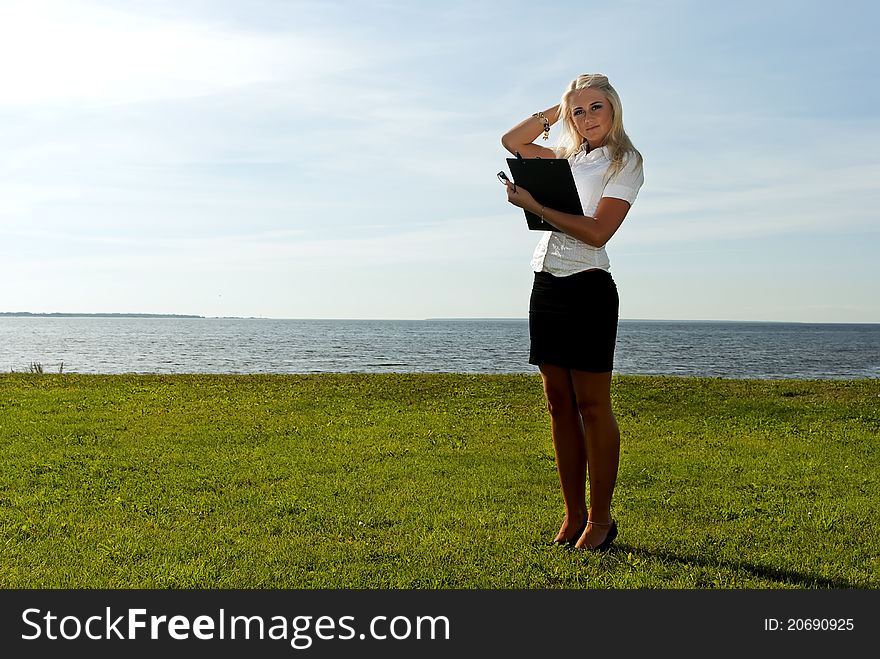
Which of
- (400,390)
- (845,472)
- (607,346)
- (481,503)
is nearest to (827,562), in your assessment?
(607,346)

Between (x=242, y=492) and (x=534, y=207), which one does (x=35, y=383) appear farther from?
(x=534, y=207)

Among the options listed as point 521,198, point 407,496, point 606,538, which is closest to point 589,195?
point 521,198

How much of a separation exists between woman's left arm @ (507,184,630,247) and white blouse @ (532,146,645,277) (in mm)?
59

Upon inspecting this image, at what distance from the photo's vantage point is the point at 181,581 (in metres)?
4.09

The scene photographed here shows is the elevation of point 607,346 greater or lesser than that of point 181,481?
greater

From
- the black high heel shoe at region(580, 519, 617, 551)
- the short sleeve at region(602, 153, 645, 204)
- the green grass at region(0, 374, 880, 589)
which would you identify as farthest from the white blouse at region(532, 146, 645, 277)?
the green grass at region(0, 374, 880, 589)

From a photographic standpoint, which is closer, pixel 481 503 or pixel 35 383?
pixel 481 503

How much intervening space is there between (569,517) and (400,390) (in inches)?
361

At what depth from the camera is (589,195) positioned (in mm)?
4426

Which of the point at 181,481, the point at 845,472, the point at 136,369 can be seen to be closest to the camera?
the point at 181,481

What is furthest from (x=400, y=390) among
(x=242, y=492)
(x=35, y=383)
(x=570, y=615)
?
(x=570, y=615)

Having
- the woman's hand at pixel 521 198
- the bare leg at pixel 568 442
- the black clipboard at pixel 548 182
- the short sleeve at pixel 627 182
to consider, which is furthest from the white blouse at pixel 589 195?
the bare leg at pixel 568 442

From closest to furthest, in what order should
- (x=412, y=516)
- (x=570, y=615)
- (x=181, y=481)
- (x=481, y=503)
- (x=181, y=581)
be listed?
(x=570, y=615), (x=181, y=581), (x=412, y=516), (x=481, y=503), (x=181, y=481)

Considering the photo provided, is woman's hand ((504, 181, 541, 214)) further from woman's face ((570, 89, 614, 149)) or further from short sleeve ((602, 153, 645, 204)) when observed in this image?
woman's face ((570, 89, 614, 149))
